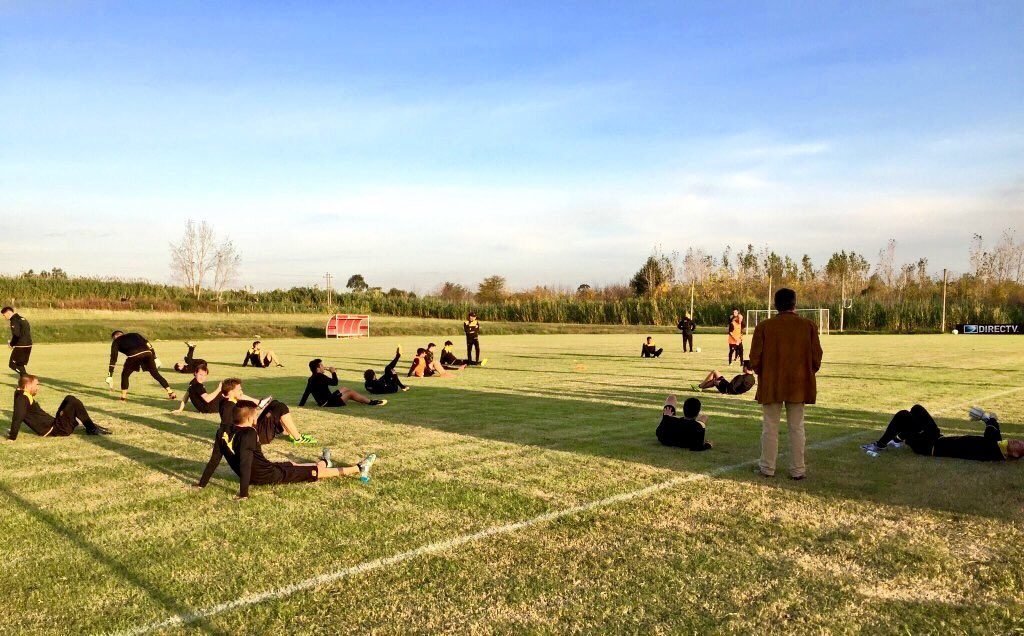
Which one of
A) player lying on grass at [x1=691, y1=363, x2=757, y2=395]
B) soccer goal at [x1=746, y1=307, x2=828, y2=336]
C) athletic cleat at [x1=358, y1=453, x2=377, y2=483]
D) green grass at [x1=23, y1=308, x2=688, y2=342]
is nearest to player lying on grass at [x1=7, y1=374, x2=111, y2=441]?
athletic cleat at [x1=358, y1=453, x2=377, y2=483]

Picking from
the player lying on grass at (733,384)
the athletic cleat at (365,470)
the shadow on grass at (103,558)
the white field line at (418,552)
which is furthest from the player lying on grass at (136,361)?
the player lying on grass at (733,384)

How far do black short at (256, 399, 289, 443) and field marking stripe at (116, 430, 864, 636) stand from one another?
5107 millimetres

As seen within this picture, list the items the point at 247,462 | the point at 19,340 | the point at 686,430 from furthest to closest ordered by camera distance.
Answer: the point at 19,340, the point at 686,430, the point at 247,462

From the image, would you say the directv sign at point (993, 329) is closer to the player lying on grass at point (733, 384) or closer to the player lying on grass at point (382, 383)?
the player lying on grass at point (733, 384)

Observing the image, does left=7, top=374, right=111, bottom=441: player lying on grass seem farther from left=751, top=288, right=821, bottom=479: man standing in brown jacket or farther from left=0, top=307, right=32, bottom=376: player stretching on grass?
left=751, top=288, right=821, bottom=479: man standing in brown jacket

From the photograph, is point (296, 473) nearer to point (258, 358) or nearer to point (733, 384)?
point (733, 384)

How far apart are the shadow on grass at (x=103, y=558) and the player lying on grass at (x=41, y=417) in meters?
3.31

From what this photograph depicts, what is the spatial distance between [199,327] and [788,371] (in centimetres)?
4856

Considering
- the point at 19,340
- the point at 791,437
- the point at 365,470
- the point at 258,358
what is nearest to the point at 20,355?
the point at 19,340

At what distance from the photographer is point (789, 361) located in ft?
26.2

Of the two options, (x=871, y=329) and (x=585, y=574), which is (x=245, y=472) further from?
(x=871, y=329)

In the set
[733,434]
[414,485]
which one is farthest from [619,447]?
[414,485]

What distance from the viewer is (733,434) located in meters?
11.1

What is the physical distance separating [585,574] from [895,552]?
2521 mm
